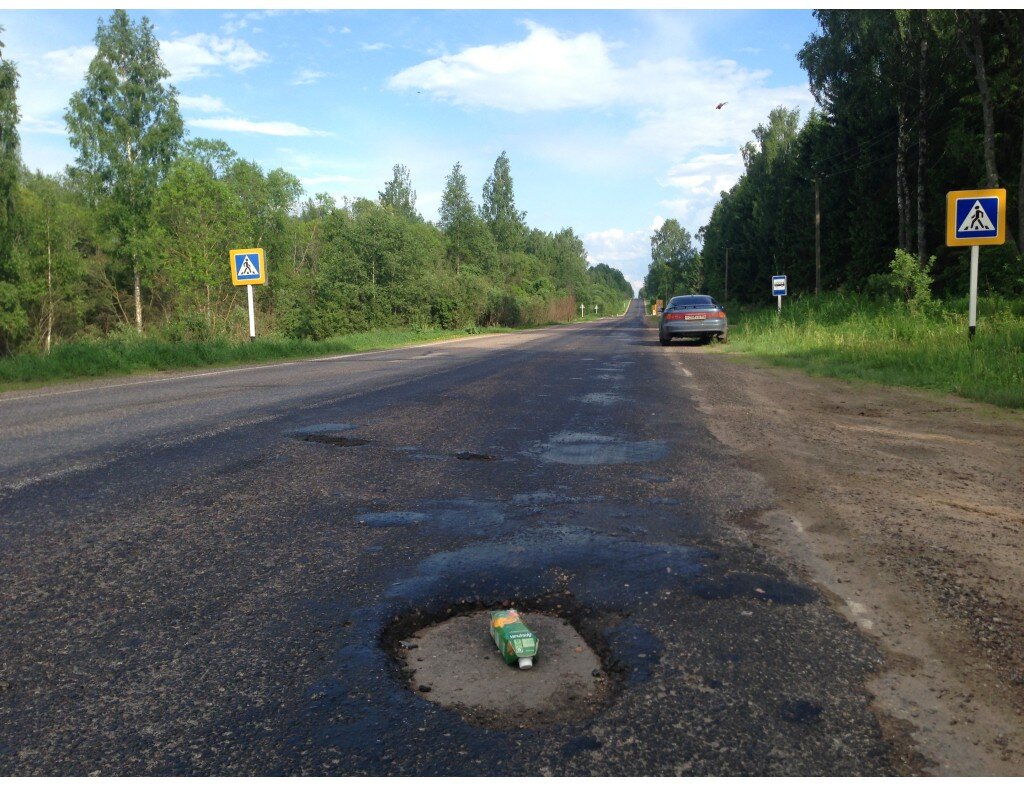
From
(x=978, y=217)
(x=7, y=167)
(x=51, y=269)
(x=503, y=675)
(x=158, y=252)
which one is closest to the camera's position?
(x=503, y=675)

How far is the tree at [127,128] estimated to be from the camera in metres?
40.2

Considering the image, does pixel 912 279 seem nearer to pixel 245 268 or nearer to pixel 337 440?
pixel 245 268

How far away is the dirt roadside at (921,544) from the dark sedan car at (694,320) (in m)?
14.4

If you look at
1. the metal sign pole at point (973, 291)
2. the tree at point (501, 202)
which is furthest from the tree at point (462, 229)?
the metal sign pole at point (973, 291)

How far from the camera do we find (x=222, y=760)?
6.07ft

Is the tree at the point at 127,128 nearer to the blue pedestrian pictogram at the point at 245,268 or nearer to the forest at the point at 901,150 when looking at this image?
the blue pedestrian pictogram at the point at 245,268

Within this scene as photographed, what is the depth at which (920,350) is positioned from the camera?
1345 cm

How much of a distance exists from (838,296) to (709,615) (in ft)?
111

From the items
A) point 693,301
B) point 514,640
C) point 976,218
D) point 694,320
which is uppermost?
point 976,218

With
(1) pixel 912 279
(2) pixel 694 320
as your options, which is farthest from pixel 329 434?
(1) pixel 912 279

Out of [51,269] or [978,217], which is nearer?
[978,217]

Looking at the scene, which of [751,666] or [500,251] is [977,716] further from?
[500,251]

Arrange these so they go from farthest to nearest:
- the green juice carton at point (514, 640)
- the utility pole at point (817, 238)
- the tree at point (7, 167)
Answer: the utility pole at point (817, 238), the tree at point (7, 167), the green juice carton at point (514, 640)

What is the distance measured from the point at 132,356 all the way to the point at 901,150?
2987 centimetres
